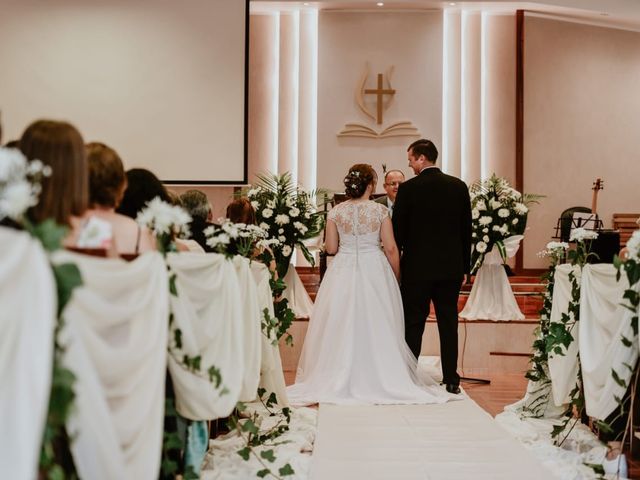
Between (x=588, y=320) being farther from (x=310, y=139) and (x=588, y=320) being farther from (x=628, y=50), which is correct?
(x=628, y=50)

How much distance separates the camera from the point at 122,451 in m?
2.37

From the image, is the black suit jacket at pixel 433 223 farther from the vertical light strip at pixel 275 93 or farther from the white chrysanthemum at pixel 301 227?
the vertical light strip at pixel 275 93

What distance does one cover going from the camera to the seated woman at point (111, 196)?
313 cm

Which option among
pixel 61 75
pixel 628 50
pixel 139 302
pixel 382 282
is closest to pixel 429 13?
pixel 628 50

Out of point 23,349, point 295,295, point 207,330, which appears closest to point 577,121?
point 295,295

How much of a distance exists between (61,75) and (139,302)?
769 centimetres

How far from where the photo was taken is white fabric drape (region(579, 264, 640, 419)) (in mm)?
3518

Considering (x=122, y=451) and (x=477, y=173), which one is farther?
(x=477, y=173)

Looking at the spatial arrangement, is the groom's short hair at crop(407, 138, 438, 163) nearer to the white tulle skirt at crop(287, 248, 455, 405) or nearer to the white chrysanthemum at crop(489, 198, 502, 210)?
the white tulle skirt at crop(287, 248, 455, 405)

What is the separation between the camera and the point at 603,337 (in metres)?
3.85

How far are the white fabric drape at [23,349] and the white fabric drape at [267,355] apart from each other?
282 cm

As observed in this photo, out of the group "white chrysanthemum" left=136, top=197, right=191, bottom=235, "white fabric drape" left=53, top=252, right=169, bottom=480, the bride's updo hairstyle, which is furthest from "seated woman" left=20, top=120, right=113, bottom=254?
the bride's updo hairstyle

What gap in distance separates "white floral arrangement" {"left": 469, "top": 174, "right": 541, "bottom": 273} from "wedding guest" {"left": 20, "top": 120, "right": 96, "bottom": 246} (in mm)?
5473

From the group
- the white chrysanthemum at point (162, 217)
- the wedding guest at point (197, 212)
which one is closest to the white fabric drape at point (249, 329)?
the wedding guest at point (197, 212)
